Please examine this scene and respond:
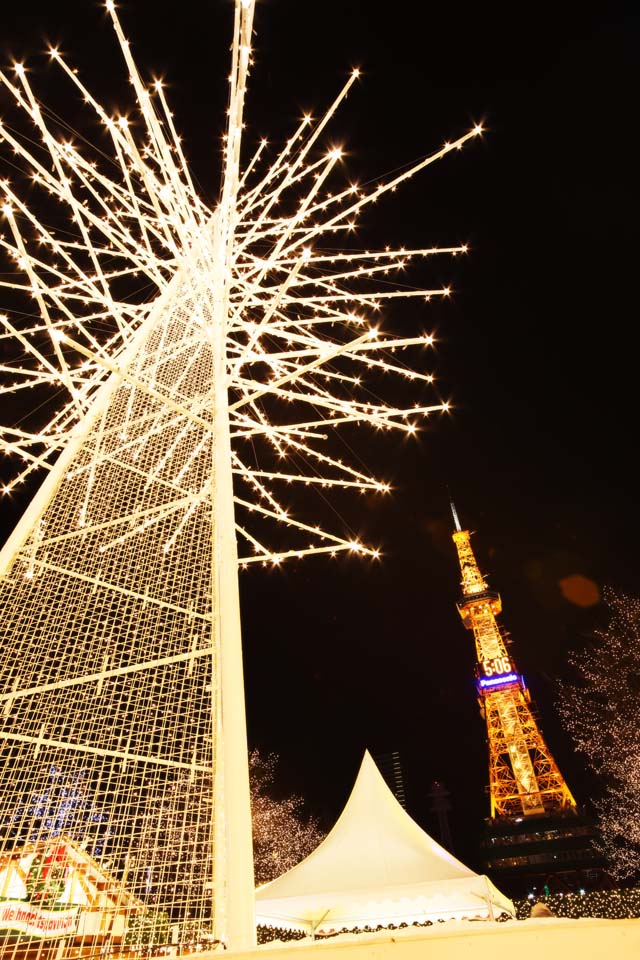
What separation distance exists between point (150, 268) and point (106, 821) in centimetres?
424

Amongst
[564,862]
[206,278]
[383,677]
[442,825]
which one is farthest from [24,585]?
[442,825]

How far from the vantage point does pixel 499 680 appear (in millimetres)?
38656

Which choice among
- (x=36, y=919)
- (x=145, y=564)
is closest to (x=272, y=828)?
(x=145, y=564)

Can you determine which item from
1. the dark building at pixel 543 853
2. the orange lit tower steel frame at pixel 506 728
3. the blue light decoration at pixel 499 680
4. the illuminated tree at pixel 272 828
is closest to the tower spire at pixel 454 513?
the orange lit tower steel frame at pixel 506 728

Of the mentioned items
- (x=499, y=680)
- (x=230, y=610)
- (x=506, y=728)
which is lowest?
(x=230, y=610)

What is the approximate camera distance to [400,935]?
103 cm

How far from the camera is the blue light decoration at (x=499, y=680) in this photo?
38500mm

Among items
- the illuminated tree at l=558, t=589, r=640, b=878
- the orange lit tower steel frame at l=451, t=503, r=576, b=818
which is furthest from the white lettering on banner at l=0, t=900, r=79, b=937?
the orange lit tower steel frame at l=451, t=503, r=576, b=818

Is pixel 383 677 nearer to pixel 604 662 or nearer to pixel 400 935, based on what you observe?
pixel 604 662

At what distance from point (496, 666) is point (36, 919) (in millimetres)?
42645

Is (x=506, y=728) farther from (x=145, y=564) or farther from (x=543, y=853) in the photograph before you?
(x=145, y=564)

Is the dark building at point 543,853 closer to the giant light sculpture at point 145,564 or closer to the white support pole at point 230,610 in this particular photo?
the giant light sculpture at point 145,564

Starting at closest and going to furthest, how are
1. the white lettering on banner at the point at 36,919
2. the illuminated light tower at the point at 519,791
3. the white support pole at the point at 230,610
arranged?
the white lettering on banner at the point at 36,919 < the white support pole at the point at 230,610 < the illuminated light tower at the point at 519,791

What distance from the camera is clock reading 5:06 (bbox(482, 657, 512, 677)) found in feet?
130
